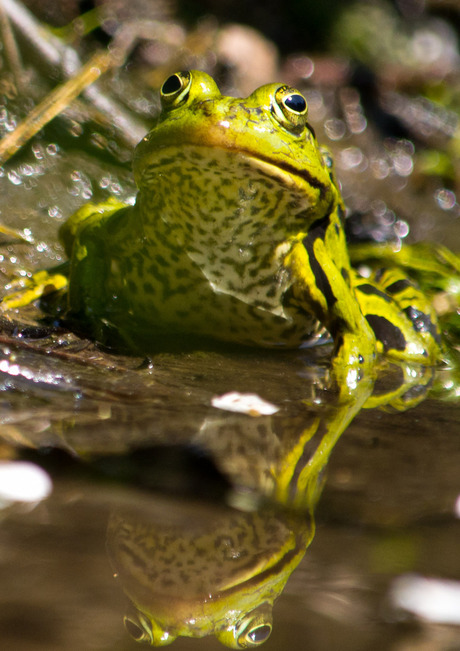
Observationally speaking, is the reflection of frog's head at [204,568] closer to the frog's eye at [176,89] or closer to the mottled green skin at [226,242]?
the mottled green skin at [226,242]

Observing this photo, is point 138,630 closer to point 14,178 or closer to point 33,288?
point 33,288

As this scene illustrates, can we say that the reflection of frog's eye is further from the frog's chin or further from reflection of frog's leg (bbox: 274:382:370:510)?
the frog's chin

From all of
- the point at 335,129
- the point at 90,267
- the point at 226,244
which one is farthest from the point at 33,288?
the point at 335,129

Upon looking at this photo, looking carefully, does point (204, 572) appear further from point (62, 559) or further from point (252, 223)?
point (252, 223)

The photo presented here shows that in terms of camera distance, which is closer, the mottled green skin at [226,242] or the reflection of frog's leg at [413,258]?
the mottled green skin at [226,242]

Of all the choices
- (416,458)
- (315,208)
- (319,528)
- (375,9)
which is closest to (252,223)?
(315,208)

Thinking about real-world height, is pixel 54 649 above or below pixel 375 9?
above

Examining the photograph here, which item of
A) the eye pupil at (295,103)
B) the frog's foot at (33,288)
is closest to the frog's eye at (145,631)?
the frog's foot at (33,288)

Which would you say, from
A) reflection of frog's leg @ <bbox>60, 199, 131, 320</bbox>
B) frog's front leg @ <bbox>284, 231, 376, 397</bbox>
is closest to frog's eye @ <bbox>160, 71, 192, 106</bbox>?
reflection of frog's leg @ <bbox>60, 199, 131, 320</bbox>
